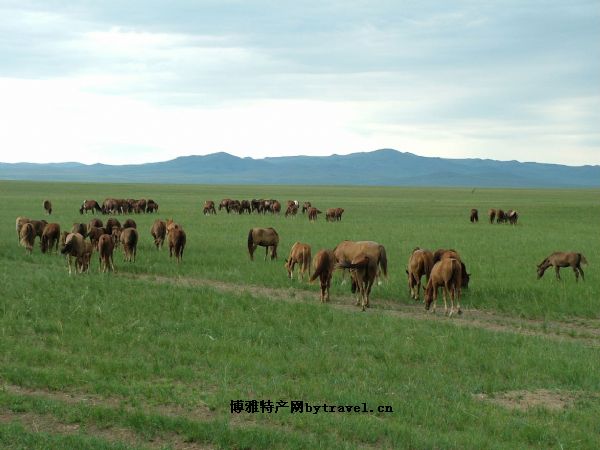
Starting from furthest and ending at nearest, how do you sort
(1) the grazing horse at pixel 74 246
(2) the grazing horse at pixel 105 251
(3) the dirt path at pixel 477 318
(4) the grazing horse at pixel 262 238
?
(4) the grazing horse at pixel 262 238 → (2) the grazing horse at pixel 105 251 → (1) the grazing horse at pixel 74 246 → (3) the dirt path at pixel 477 318

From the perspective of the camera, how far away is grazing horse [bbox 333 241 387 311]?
15.5 metres

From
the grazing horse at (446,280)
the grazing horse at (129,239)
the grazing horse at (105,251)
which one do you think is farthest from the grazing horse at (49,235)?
the grazing horse at (446,280)

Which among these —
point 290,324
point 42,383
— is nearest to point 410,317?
point 290,324

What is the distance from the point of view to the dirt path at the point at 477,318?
13.8 meters

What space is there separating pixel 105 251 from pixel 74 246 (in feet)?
2.73

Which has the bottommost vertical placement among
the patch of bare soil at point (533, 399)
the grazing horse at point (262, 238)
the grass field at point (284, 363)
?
the patch of bare soil at point (533, 399)

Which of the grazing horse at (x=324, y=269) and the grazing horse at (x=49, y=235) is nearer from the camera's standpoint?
the grazing horse at (x=324, y=269)

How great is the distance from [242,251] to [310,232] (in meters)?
8.54

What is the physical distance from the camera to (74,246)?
18.4 meters

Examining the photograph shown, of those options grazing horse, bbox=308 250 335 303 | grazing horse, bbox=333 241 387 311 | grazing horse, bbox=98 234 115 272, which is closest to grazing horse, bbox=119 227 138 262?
grazing horse, bbox=98 234 115 272

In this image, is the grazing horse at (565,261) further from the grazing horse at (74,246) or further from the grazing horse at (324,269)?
the grazing horse at (74,246)

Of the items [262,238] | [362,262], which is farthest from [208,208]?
[362,262]

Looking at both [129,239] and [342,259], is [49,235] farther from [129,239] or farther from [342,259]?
[342,259]

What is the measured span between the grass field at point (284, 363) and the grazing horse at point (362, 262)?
0.57m
